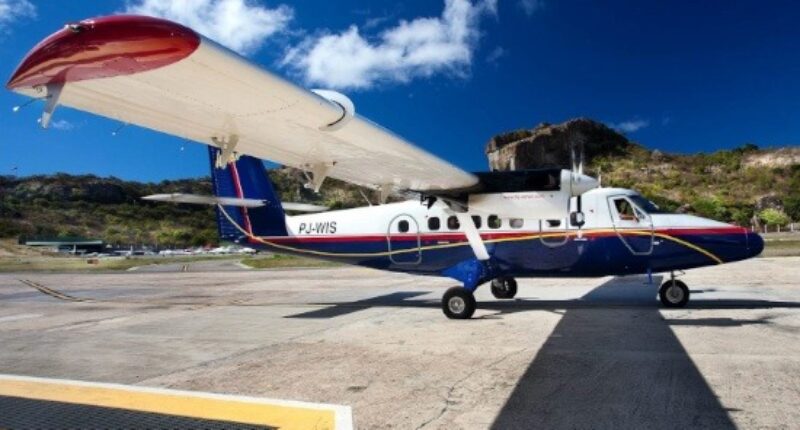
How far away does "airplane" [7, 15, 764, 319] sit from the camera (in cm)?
400

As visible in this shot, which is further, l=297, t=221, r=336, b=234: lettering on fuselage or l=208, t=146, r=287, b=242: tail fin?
l=208, t=146, r=287, b=242: tail fin

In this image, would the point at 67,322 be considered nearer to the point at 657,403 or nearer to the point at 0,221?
the point at 657,403

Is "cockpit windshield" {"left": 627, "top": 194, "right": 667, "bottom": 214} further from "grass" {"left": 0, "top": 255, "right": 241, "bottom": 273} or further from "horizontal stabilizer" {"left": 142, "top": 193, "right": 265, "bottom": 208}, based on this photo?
"grass" {"left": 0, "top": 255, "right": 241, "bottom": 273}

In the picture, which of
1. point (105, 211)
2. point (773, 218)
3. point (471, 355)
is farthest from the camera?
point (105, 211)

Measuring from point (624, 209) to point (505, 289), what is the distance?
4040 mm

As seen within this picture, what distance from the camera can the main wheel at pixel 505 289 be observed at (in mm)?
14289

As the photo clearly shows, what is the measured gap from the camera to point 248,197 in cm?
1523

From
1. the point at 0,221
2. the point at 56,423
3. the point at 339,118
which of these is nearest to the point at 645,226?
the point at 339,118

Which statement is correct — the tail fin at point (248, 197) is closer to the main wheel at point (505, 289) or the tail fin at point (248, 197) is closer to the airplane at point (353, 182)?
the airplane at point (353, 182)

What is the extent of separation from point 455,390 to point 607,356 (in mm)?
2635

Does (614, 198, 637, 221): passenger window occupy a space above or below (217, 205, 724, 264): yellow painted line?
above

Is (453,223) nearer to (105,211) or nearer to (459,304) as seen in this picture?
(459,304)

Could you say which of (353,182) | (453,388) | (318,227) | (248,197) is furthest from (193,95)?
(248,197)

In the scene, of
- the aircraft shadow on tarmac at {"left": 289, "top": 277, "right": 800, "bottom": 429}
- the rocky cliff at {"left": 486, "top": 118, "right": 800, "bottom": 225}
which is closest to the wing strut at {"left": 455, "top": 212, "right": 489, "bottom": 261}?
the aircraft shadow on tarmac at {"left": 289, "top": 277, "right": 800, "bottom": 429}
